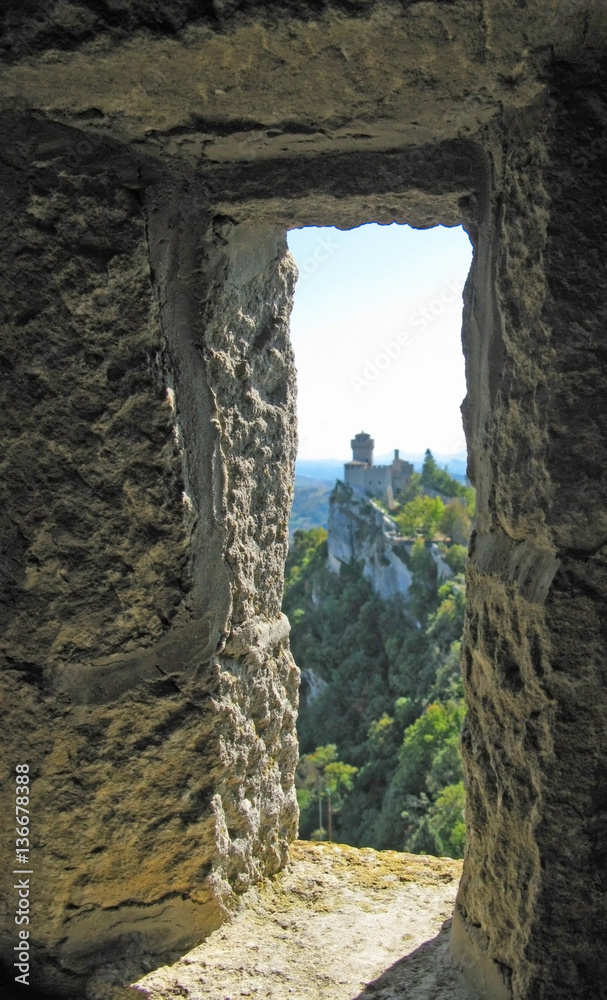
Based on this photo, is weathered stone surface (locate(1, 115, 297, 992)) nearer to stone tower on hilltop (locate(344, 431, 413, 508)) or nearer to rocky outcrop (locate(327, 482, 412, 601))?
rocky outcrop (locate(327, 482, 412, 601))

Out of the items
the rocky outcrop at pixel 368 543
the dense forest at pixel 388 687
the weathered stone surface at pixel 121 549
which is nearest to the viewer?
the weathered stone surface at pixel 121 549

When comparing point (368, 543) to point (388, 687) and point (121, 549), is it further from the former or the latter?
point (121, 549)

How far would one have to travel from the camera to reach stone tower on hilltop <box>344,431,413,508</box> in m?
42.7

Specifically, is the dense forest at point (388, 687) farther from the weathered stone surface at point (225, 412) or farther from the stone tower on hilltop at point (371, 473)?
the weathered stone surface at point (225, 412)

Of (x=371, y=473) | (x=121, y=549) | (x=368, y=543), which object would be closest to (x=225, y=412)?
(x=121, y=549)

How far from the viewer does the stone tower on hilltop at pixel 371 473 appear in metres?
42.7

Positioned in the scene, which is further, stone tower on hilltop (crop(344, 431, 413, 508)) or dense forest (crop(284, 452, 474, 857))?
stone tower on hilltop (crop(344, 431, 413, 508))

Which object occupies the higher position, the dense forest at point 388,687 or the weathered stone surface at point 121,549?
the weathered stone surface at point 121,549

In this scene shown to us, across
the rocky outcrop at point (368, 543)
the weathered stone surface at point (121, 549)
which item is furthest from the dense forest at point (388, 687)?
the weathered stone surface at point (121, 549)

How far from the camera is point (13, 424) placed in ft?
3.97

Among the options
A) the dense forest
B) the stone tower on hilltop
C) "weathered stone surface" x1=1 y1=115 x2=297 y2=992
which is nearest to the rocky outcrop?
the dense forest

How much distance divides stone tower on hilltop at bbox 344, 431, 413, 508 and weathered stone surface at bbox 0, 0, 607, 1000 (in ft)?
133

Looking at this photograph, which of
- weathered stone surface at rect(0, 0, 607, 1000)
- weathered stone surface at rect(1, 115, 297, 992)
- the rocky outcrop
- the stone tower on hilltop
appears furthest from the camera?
the stone tower on hilltop

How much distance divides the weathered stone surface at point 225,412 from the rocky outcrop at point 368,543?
3423cm
